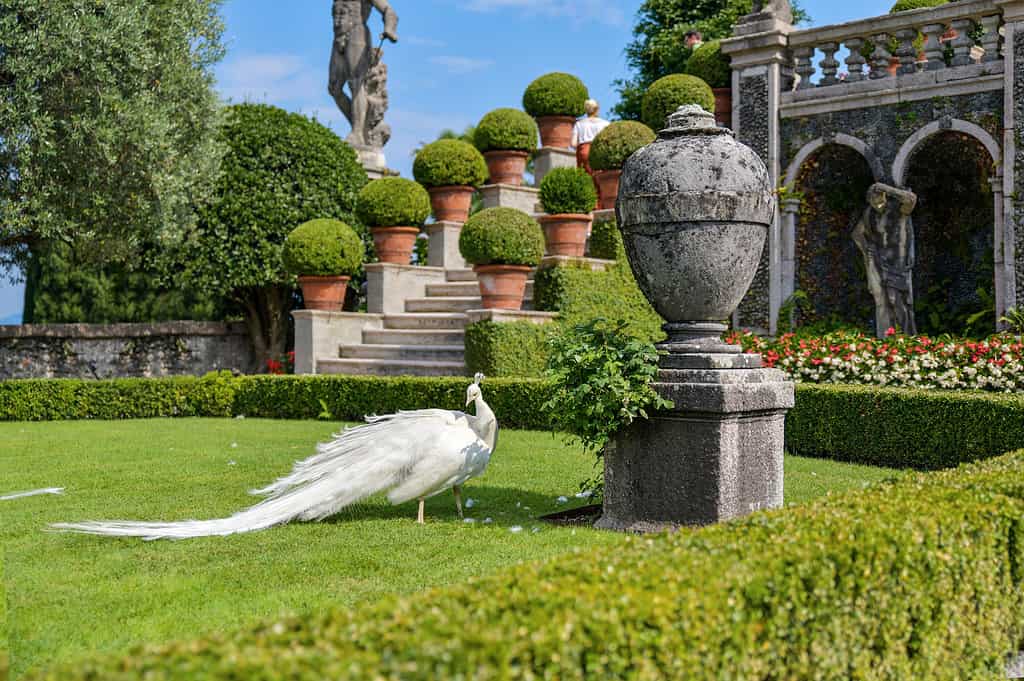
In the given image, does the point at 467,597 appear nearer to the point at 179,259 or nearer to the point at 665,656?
the point at 665,656

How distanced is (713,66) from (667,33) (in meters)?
7.64

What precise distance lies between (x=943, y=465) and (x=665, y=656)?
7.16 metres

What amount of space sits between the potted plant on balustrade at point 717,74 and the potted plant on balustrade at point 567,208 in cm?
332

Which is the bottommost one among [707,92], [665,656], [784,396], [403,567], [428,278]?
[403,567]

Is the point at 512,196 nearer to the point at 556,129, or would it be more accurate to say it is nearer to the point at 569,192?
the point at 556,129

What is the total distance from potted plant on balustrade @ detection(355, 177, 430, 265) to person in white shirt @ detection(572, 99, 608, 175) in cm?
317

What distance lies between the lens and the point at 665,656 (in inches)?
102

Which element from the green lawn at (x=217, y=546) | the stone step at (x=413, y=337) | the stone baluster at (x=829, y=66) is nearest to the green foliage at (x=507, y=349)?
the stone step at (x=413, y=337)

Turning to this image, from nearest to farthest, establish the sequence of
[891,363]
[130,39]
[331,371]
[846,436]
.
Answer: [846,436]
[891,363]
[130,39]
[331,371]

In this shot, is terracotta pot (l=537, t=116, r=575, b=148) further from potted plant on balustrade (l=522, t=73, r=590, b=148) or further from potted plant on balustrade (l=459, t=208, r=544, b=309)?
potted plant on balustrade (l=459, t=208, r=544, b=309)

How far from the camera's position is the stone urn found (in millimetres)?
5641

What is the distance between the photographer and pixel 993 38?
13055 millimetres

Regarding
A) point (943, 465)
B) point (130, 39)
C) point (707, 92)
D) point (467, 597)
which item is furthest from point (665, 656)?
point (707, 92)

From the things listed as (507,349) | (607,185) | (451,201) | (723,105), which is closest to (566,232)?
(607,185)
